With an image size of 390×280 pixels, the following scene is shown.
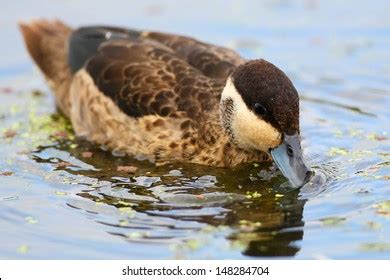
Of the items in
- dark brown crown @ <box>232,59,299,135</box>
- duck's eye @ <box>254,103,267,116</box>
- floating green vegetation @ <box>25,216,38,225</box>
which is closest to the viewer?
floating green vegetation @ <box>25,216,38,225</box>

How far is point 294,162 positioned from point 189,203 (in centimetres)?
112

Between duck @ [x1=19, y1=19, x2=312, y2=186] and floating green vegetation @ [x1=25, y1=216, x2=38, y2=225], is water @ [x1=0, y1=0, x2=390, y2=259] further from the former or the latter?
duck @ [x1=19, y1=19, x2=312, y2=186]

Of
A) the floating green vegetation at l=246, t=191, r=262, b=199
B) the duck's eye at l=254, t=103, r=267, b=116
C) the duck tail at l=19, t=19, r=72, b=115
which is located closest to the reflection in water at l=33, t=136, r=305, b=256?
the floating green vegetation at l=246, t=191, r=262, b=199

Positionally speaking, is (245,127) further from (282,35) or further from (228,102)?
(282,35)

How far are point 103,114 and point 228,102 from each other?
6.71 feet

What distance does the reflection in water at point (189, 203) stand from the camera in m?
8.26

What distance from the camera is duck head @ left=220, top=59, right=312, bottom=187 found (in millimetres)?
9133

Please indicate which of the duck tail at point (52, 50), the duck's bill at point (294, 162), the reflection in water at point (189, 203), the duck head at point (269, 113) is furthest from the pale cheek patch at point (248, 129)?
the duck tail at point (52, 50)

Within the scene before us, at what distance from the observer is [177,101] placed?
33.9 ft

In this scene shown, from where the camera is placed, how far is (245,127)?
9.56m

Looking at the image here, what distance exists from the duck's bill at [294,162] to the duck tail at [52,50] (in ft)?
13.3

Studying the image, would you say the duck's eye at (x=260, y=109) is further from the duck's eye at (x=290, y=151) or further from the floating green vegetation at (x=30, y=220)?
the floating green vegetation at (x=30, y=220)

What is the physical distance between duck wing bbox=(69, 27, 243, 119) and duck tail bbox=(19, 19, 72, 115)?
623mm
